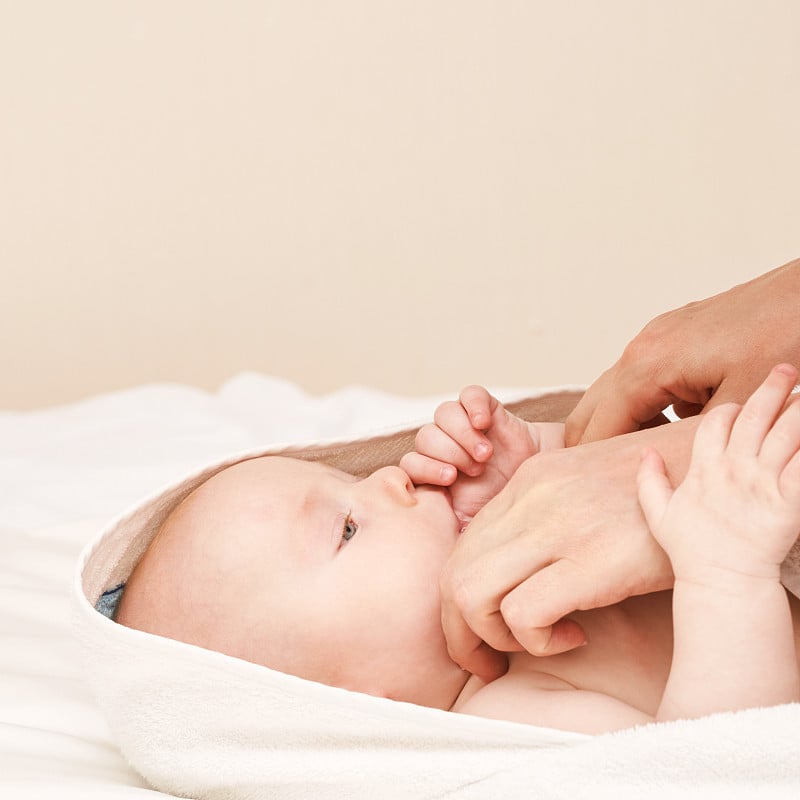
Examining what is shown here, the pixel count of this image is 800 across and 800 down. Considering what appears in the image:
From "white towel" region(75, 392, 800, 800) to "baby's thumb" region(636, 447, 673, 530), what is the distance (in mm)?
163

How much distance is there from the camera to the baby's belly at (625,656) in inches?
39.8

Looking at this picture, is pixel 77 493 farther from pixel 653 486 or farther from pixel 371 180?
pixel 653 486

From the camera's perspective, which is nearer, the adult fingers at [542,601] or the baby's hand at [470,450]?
the adult fingers at [542,601]

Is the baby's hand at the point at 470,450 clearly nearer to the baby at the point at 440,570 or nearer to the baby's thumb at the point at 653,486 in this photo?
the baby at the point at 440,570

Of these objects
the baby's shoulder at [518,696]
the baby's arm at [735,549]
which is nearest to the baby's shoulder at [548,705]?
the baby's shoulder at [518,696]

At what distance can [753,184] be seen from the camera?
8.47ft

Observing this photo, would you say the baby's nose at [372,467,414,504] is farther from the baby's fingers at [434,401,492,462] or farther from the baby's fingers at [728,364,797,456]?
the baby's fingers at [728,364,797,456]

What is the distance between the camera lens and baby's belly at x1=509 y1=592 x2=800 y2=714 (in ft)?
3.31

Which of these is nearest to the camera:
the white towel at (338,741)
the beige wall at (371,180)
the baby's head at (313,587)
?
the white towel at (338,741)

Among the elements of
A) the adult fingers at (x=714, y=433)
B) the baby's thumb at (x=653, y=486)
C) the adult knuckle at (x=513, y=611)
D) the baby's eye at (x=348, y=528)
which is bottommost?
the baby's eye at (x=348, y=528)

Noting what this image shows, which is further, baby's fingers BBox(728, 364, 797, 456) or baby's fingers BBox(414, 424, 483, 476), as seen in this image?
baby's fingers BBox(414, 424, 483, 476)

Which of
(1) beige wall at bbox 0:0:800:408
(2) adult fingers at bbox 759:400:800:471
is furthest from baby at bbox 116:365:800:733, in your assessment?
(1) beige wall at bbox 0:0:800:408

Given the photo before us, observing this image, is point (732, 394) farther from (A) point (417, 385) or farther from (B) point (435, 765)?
(A) point (417, 385)

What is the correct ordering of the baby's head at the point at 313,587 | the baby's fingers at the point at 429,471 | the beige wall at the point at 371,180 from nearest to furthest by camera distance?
the baby's head at the point at 313,587 → the baby's fingers at the point at 429,471 → the beige wall at the point at 371,180
